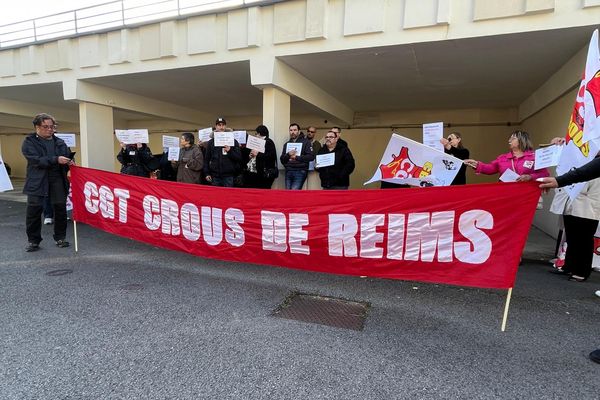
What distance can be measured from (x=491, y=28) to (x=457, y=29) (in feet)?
1.39

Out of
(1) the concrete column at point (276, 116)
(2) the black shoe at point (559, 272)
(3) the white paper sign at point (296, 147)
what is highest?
(1) the concrete column at point (276, 116)

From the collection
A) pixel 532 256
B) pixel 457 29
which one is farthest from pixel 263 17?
pixel 532 256

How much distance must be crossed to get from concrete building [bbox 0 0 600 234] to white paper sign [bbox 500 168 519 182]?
193 centimetres

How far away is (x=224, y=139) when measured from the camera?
5.39m

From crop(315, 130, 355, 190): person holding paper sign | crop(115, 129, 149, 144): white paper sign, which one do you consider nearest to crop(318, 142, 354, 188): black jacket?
crop(315, 130, 355, 190): person holding paper sign

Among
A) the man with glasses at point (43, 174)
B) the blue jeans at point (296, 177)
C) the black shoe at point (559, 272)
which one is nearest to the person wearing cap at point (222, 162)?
the blue jeans at point (296, 177)

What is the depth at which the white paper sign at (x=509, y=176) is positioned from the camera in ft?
13.9

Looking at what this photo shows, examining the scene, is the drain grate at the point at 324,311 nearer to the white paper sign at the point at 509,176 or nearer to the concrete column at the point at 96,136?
the white paper sign at the point at 509,176

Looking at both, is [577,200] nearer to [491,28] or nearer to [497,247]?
[497,247]

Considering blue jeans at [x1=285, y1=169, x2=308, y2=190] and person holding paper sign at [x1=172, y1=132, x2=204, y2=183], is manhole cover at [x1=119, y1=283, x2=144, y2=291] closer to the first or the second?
person holding paper sign at [x1=172, y1=132, x2=204, y2=183]

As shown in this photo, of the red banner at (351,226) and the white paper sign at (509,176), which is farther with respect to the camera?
the white paper sign at (509,176)

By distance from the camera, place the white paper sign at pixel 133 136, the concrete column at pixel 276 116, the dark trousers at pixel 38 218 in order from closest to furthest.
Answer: the dark trousers at pixel 38 218, the concrete column at pixel 276 116, the white paper sign at pixel 133 136

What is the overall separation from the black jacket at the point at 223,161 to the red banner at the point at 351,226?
3.98ft

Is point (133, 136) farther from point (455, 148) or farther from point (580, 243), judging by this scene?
point (580, 243)
